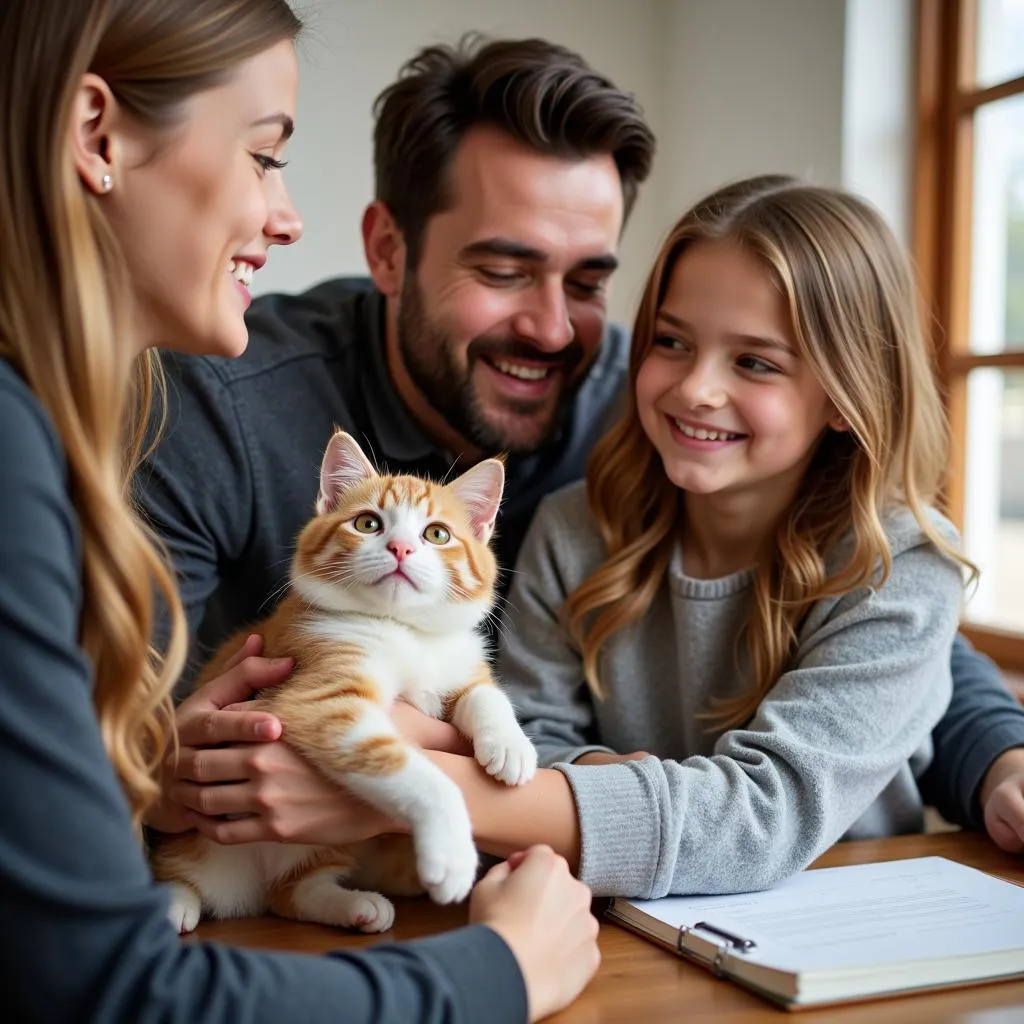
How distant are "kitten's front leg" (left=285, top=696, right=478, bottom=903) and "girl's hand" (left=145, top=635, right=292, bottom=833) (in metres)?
0.04

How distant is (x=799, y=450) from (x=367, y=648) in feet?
2.26

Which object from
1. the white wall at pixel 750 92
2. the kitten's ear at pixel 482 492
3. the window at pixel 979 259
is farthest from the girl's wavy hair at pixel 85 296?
the window at pixel 979 259

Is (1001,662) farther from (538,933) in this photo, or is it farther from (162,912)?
(162,912)

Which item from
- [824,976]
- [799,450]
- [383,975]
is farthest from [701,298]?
[383,975]

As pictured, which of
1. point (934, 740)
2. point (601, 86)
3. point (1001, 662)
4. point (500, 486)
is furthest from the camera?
point (1001, 662)

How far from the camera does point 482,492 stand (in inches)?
53.7

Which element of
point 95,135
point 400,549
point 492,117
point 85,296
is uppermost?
point 492,117

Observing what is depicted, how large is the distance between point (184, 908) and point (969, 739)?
1.08 metres

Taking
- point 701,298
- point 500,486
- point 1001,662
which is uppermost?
point 701,298

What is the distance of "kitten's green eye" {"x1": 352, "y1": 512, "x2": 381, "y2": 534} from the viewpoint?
4.11ft

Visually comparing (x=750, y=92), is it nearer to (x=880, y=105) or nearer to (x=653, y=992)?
(x=880, y=105)

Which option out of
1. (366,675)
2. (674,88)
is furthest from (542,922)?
(674,88)

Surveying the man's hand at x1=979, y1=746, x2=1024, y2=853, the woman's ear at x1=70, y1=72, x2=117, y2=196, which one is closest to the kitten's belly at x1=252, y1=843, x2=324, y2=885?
the woman's ear at x1=70, y1=72, x2=117, y2=196

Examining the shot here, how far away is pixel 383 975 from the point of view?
0.83 metres
